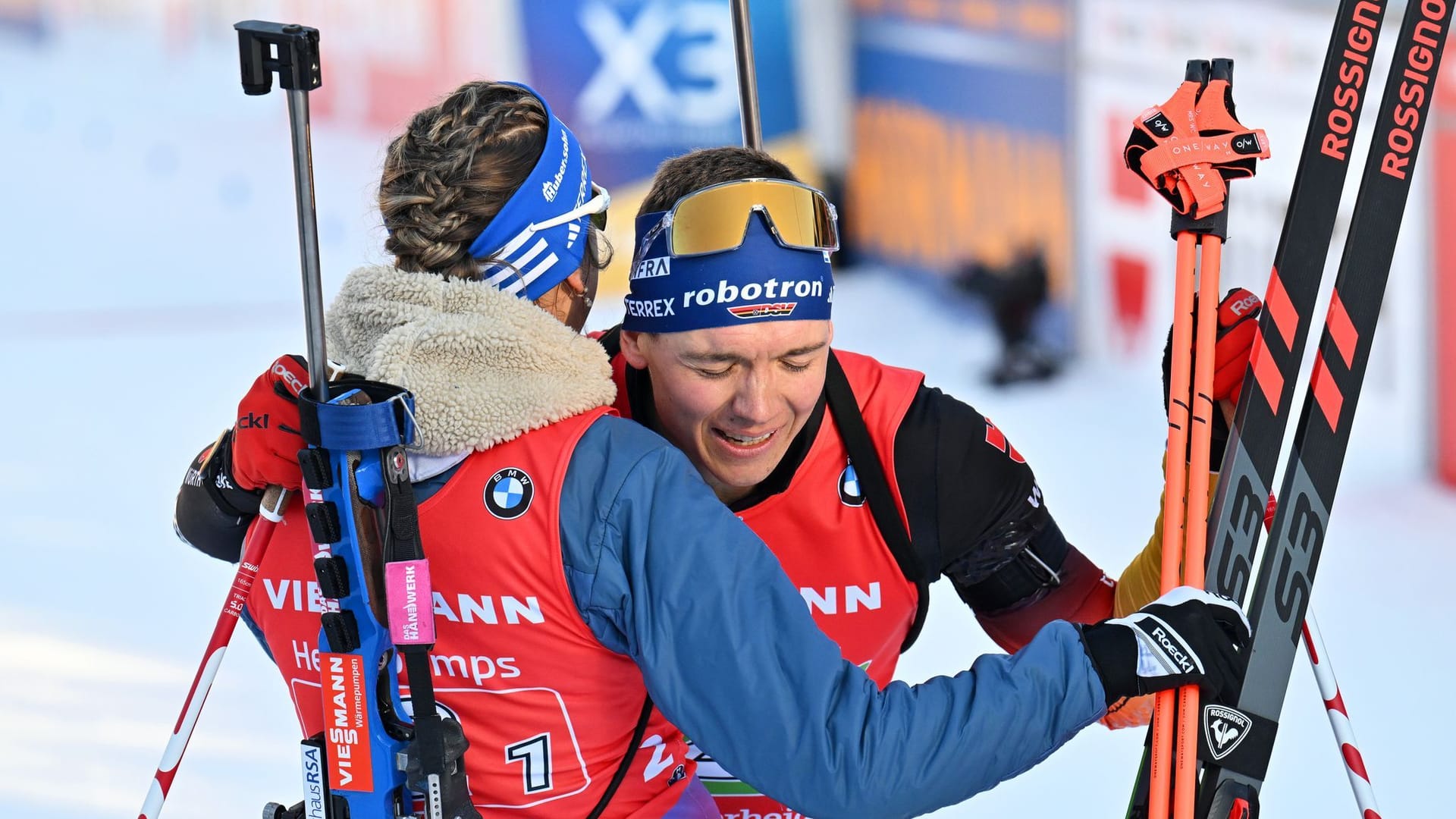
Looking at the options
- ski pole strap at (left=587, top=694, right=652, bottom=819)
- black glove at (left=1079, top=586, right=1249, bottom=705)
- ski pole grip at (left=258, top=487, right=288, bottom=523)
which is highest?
ski pole grip at (left=258, top=487, right=288, bottom=523)

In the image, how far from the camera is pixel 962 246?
7.13 metres

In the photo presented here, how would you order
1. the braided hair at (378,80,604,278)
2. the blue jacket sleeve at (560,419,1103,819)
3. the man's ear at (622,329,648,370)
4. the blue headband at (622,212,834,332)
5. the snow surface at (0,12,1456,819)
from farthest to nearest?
the snow surface at (0,12,1456,819), the man's ear at (622,329,648,370), the blue headband at (622,212,834,332), the braided hair at (378,80,604,278), the blue jacket sleeve at (560,419,1103,819)

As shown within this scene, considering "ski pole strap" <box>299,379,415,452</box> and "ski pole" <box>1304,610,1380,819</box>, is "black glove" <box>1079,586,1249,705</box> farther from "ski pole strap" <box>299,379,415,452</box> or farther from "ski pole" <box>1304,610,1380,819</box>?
"ski pole strap" <box>299,379,415,452</box>

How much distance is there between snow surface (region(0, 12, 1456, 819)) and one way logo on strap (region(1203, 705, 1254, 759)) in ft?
3.67

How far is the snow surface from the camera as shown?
335 cm

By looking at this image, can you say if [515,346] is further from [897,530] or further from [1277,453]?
[1277,453]

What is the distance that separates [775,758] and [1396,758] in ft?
7.68

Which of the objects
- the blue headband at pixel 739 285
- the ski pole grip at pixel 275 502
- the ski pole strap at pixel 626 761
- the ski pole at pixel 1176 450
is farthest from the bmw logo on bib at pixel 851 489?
the ski pole grip at pixel 275 502

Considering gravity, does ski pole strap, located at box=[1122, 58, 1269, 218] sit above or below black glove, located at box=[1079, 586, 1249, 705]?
above

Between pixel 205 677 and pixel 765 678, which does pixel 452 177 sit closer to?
pixel 765 678

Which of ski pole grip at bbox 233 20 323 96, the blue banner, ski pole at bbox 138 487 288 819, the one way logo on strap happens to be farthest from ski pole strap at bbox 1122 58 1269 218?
the blue banner

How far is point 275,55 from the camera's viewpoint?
146 cm

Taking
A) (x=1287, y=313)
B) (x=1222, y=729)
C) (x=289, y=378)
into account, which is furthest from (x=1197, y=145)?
(x=289, y=378)

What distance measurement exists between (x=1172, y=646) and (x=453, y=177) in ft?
2.82
